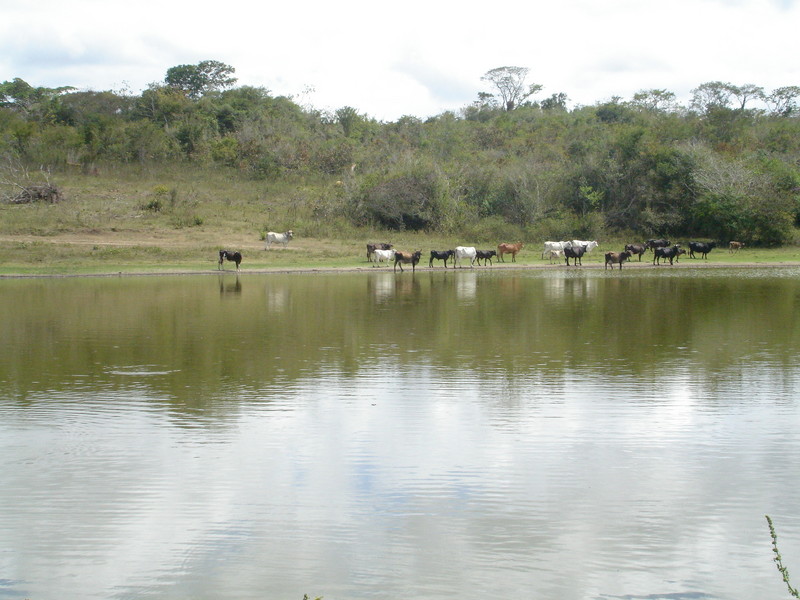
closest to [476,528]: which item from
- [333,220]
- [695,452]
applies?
[695,452]

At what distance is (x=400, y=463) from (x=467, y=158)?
48084mm

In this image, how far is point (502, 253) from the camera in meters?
38.2

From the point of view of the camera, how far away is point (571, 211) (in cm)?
4706

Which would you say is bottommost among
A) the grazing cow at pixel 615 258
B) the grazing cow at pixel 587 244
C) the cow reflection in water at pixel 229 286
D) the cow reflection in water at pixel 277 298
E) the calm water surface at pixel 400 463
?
the calm water surface at pixel 400 463

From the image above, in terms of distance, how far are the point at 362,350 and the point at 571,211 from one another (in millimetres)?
35506

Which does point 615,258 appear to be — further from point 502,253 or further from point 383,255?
point 383,255

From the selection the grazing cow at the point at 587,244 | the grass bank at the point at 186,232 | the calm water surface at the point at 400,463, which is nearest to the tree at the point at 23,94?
the grass bank at the point at 186,232

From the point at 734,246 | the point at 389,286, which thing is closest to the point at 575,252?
the point at 734,246

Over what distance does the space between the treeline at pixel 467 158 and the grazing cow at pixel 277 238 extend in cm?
722

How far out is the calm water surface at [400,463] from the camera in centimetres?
537

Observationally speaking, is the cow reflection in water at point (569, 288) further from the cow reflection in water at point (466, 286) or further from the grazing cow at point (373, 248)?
the grazing cow at point (373, 248)

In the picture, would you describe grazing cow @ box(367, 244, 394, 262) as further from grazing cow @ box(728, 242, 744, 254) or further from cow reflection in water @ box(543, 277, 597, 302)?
grazing cow @ box(728, 242, 744, 254)

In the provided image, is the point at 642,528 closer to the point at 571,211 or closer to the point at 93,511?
the point at 93,511

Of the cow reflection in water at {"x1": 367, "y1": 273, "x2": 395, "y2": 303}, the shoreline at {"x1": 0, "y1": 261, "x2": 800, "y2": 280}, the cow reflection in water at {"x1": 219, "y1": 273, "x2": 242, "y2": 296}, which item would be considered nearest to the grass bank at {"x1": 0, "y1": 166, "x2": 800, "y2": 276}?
the shoreline at {"x1": 0, "y1": 261, "x2": 800, "y2": 280}
